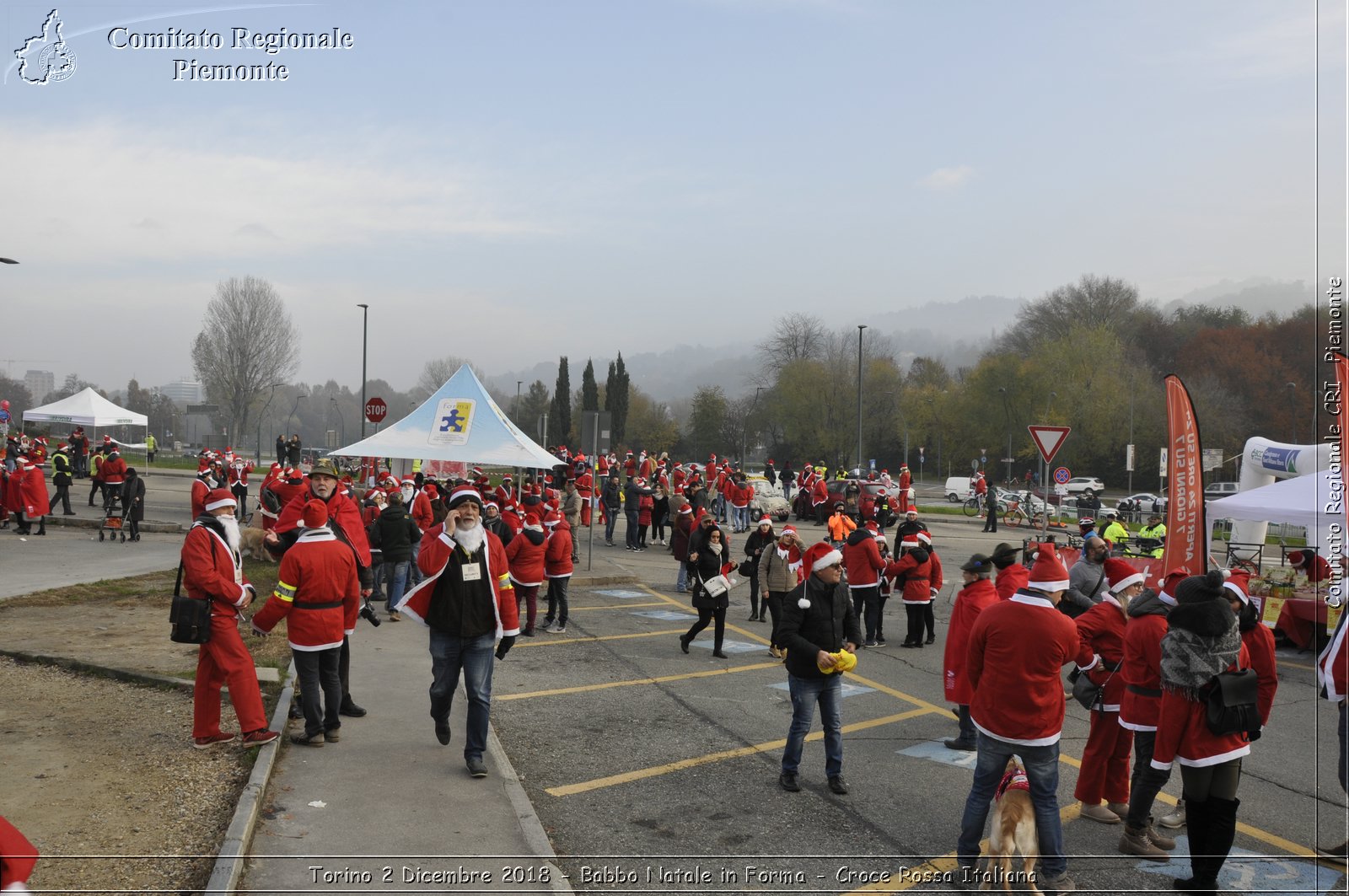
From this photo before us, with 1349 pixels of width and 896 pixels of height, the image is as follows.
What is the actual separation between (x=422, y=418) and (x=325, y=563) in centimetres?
1479

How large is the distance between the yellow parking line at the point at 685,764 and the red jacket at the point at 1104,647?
2512 mm

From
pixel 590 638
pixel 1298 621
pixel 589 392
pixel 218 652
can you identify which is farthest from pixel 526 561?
pixel 589 392

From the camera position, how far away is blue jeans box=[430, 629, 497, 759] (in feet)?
21.7

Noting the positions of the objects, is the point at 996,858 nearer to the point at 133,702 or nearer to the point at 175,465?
the point at 133,702

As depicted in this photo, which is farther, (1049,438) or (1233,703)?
(1049,438)

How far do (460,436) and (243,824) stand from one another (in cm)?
1570

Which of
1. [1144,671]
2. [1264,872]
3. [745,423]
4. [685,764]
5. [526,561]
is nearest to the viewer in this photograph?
[1264,872]

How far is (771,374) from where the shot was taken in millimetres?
94688

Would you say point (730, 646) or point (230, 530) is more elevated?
point (230, 530)

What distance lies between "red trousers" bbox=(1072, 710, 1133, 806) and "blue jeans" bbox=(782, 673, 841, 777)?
168 centimetres

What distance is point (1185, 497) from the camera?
36.9 ft

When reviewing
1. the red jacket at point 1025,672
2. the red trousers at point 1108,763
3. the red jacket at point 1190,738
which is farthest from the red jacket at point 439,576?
the red jacket at point 1190,738

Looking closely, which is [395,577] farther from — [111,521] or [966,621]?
[111,521]

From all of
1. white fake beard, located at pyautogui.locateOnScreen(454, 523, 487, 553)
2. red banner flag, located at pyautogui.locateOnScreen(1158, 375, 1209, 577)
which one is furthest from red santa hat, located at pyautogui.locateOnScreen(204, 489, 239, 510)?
red banner flag, located at pyautogui.locateOnScreen(1158, 375, 1209, 577)
